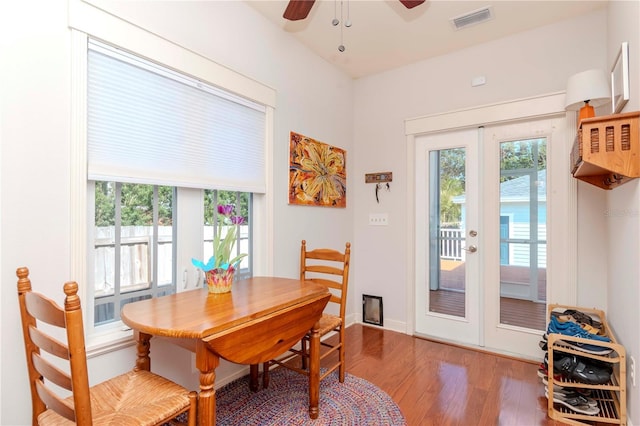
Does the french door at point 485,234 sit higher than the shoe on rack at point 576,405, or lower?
higher

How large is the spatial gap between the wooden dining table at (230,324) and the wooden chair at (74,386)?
0.15 meters

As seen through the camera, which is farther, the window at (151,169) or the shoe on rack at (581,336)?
the shoe on rack at (581,336)

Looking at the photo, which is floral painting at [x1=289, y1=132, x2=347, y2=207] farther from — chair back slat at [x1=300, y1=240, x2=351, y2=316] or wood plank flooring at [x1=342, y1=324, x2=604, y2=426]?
wood plank flooring at [x1=342, y1=324, x2=604, y2=426]

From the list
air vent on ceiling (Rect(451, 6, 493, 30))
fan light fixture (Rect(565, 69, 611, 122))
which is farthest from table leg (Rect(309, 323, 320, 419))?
air vent on ceiling (Rect(451, 6, 493, 30))

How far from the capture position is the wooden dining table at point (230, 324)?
4.05 ft

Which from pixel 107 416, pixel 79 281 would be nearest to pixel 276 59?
pixel 79 281

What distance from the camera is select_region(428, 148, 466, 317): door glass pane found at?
9.91 feet

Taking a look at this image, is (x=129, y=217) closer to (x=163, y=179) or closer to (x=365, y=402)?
(x=163, y=179)

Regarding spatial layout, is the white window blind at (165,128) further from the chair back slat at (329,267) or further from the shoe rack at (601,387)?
the shoe rack at (601,387)

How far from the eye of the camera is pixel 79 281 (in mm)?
1481

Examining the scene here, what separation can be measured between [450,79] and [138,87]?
8.71 feet

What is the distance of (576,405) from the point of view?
1.89 m

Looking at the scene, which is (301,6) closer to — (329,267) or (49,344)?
(329,267)

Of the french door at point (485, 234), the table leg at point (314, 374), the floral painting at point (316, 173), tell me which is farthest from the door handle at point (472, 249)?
the table leg at point (314, 374)
